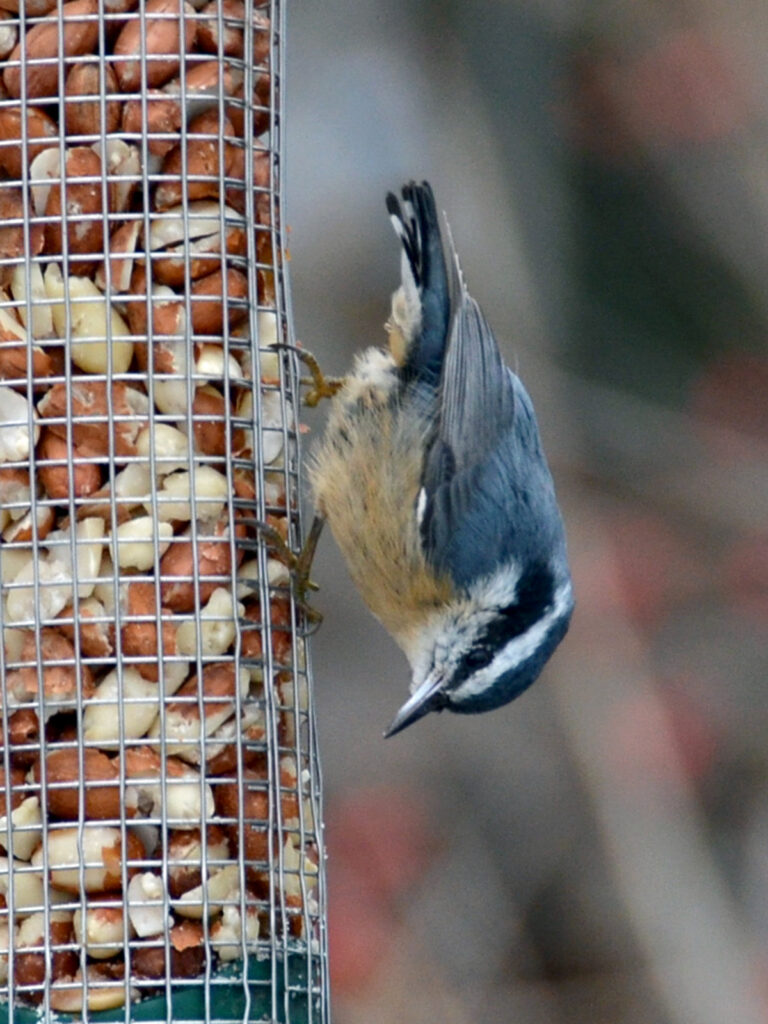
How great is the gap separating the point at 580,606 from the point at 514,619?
7.98 feet

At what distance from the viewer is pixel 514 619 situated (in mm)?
3814

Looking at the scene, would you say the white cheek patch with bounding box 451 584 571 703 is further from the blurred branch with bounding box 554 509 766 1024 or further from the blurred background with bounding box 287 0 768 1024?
the blurred branch with bounding box 554 509 766 1024

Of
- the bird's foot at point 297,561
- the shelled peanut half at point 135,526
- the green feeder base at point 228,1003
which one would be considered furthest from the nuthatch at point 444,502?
the green feeder base at point 228,1003

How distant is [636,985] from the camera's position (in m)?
6.29

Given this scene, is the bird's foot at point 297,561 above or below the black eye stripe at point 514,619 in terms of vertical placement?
above

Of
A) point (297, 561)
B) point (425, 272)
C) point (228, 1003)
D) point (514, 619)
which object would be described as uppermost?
point (425, 272)

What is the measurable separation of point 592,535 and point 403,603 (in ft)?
7.79

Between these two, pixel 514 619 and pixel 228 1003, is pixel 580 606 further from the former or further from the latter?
pixel 228 1003

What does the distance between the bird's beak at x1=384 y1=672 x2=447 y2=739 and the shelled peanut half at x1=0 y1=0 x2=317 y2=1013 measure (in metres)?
0.34

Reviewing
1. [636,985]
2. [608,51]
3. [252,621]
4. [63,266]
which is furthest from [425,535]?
[608,51]

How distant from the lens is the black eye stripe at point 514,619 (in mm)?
3791

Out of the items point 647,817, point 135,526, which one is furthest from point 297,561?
point 647,817

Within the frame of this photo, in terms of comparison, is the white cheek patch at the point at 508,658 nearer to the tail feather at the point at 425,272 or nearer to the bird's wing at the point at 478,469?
the bird's wing at the point at 478,469

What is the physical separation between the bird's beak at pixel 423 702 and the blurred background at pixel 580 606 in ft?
7.05
